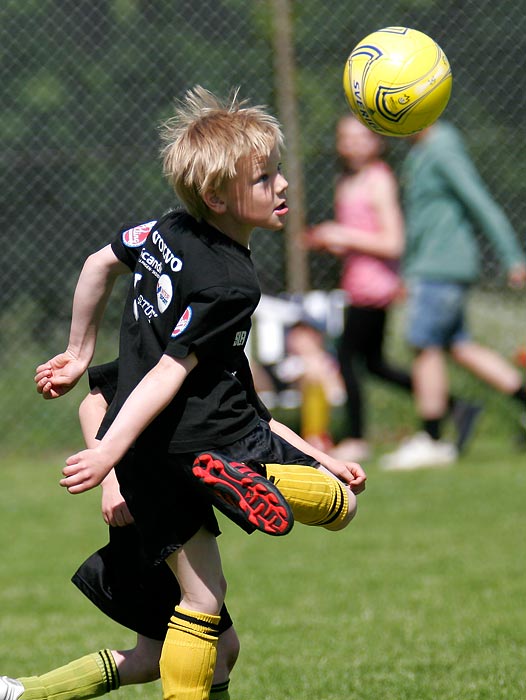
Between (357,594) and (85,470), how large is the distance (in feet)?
8.48

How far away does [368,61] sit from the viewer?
3666 mm

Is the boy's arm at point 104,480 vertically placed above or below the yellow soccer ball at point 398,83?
below

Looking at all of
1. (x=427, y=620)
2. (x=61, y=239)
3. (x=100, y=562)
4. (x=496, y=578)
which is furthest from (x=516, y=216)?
(x=100, y=562)

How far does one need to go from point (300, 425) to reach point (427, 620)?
166 inches

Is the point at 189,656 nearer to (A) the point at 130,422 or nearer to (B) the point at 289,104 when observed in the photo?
(A) the point at 130,422

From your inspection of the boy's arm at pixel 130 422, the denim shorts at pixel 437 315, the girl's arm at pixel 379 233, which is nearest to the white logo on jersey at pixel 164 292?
the boy's arm at pixel 130 422

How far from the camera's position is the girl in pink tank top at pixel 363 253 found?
7.85 metres

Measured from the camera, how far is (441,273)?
771cm

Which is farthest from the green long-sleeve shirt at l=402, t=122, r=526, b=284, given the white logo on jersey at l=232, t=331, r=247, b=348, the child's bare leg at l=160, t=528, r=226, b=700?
the child's bare leg at l=160, t=528, r=226, b=700

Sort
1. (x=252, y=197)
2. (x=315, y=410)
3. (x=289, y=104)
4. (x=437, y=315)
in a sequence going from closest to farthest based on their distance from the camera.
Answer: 1. (x=252, y=197)
2. (x=437, y=315)
3. (x=315, y=410)
4. (x=289, y=104)

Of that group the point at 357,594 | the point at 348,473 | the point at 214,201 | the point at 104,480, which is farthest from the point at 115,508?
the point at 357,594

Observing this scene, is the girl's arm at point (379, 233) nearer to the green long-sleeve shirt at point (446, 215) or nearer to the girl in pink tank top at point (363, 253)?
the girl in pink tank top at point (363, 253)

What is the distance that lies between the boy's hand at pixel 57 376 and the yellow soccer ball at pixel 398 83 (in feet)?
3.62

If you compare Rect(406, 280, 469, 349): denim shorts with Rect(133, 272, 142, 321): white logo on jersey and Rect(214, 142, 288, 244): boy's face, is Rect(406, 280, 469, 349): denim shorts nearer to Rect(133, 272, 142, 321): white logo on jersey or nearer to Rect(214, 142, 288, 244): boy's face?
Rect(214, 142, 288, 244): boy's face
